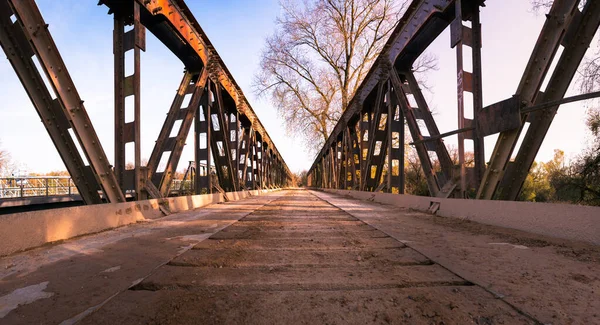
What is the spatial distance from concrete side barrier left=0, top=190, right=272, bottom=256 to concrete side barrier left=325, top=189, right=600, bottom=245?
5.58m

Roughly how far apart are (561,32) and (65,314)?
19.2ft

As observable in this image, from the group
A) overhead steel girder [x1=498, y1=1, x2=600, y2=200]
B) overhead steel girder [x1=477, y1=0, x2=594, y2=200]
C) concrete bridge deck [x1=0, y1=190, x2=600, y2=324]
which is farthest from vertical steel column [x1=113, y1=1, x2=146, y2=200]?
overhead steel girder [x1=498, y1=1, x2=600, y2=200]

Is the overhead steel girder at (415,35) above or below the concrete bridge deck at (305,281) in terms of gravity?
above

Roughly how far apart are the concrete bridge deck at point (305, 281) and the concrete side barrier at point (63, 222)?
0.19 meters

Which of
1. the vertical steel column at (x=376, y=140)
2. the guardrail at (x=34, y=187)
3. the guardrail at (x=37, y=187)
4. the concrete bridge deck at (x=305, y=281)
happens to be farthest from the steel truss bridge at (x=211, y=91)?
the guardrail at (x=34, y=187)

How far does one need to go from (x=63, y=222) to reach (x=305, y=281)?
3.21 meters

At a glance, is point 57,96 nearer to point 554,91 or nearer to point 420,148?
point 554,91

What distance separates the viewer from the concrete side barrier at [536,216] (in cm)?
342

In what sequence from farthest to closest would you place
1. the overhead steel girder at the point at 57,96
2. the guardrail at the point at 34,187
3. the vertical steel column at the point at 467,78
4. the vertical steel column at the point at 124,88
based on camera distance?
1. the guardrail at the point at 34,187
2. the vertical steel column at the point at 124,88
3. the vertical steel column at the point at 467,78
4. the overhead steel girder at the point at 57,96

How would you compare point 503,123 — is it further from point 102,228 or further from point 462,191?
point 102,228

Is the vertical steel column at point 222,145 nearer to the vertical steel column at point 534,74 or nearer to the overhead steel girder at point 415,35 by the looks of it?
the overhead steel girder at point 415,35

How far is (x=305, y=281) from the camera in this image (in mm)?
2346

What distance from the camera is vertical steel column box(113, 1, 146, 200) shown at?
6.20 m

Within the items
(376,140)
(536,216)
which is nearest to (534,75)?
(536,216)
